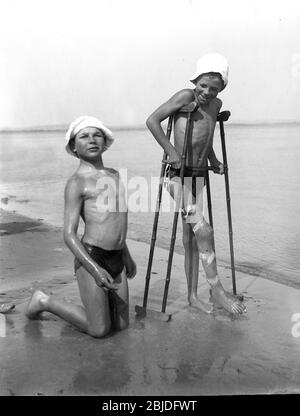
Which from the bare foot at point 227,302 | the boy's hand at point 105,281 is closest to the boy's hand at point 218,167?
the bare foot at point 227,302

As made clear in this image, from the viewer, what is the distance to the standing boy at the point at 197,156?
12.5 ft

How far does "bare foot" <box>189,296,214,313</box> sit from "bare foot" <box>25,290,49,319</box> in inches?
42.6

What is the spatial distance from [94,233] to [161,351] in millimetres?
846

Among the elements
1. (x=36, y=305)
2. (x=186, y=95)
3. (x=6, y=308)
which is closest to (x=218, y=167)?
(x=186, y=95)

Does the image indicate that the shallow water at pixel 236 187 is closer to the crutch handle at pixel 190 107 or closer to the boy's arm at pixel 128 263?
the boy's arm at pixel 128 263

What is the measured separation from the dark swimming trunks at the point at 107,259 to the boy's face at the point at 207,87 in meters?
1.24

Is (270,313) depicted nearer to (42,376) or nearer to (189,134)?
(189,134)

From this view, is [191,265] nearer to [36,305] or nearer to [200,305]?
[200,305]

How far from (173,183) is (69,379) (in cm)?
168

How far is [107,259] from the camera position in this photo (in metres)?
3.52

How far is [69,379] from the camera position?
9.41ft

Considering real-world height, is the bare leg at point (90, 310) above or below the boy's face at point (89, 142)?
below

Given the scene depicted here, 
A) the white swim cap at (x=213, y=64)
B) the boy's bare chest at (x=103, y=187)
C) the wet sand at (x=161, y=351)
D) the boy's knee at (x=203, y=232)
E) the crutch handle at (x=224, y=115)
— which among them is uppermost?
the white swim cap at (x=213, y=64)
